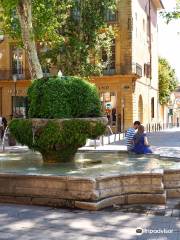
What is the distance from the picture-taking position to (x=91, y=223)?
771 cm

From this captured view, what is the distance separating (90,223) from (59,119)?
363 centimetres

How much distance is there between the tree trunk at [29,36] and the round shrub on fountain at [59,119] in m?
10.5

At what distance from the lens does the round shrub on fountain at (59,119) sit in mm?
10914

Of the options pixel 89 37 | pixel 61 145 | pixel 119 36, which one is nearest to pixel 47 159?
pixel 61 145

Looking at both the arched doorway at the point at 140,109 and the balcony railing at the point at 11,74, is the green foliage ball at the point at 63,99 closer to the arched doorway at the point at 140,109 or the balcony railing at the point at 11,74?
the balcony railing at the point at 11,74

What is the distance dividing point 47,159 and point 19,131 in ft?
3.15

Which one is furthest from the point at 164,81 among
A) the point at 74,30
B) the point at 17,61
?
the point at 74,30

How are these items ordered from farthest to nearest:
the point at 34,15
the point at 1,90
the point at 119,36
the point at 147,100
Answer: the point at 147,100
the point at 1,90
the point at 119,36
the point at 34,15

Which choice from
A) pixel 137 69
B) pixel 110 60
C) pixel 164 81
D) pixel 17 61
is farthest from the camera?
pixel 164 81

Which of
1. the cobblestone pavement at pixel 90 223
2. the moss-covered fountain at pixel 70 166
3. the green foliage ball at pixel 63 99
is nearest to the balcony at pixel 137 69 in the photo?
the moss-covered fountain at pixel 70 166

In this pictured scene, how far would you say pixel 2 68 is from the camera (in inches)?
1734

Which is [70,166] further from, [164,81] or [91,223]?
[164,81]

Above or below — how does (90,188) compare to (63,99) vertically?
below

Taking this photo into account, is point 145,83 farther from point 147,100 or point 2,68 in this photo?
point 2,68
